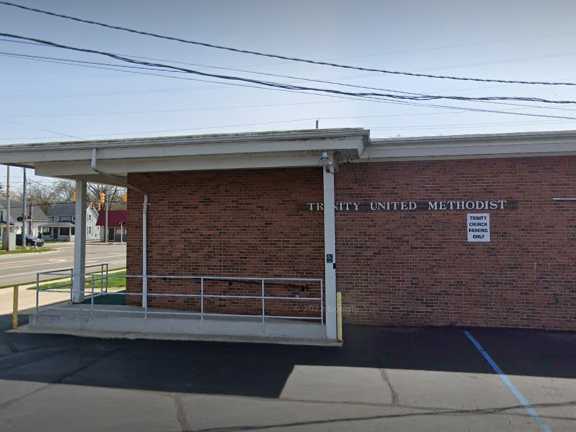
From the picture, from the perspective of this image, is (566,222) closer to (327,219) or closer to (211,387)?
(327,219)

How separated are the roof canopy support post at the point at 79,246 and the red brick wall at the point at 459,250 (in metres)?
6.15

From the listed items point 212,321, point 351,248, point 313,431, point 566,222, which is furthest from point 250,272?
point 566,222

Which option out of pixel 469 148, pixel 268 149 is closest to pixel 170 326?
pixel 268 149

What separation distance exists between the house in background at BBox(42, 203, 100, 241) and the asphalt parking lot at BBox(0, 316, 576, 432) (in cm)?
7246

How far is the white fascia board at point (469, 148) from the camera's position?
347 inches

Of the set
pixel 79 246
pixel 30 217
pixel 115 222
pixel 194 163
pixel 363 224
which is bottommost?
pixel 79 246

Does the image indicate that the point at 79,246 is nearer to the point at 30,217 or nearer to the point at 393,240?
the point at 393,240

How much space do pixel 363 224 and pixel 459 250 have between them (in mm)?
2056

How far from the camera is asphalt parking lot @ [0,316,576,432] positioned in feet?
15.7

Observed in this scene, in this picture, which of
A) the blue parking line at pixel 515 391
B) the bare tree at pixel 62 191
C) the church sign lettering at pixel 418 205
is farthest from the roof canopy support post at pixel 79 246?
the bare tree at pixel 62 191

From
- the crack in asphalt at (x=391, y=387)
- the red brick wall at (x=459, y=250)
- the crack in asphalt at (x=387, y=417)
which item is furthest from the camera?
the red brick wall at (x=459, y=250)

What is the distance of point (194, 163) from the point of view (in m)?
9.12

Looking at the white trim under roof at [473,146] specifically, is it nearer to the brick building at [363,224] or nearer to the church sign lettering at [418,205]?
the brick building at [363,224]

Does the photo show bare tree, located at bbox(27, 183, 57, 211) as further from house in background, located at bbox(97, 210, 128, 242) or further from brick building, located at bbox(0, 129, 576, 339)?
brick building, located at bbox(0, 129, 576, 339)
